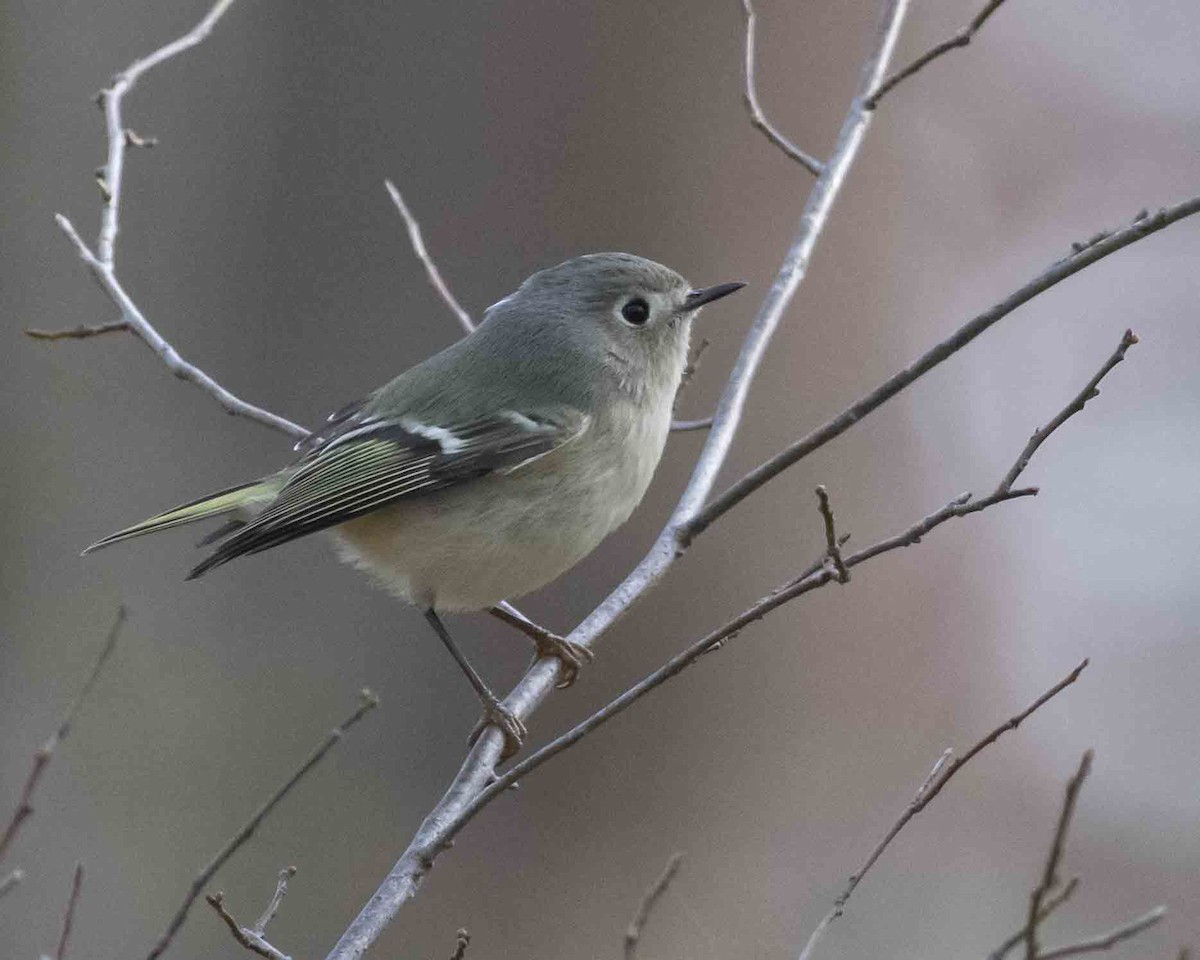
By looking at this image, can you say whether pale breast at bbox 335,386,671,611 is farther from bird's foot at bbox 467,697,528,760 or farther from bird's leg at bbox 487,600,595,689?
bird's foot at bbox 467,697,528,760

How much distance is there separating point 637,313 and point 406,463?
48cm

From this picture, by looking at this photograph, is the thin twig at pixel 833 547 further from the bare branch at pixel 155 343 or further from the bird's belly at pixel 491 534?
the bare branch at pixel 155 343

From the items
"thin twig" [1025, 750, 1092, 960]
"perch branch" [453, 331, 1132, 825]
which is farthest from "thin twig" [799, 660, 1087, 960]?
"thin twig" [1025, 750, 1092, 960]

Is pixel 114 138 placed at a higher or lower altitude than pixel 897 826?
higher

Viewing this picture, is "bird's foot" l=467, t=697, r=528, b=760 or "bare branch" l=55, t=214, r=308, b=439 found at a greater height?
"bare branch" l=55, t=214, r=308, b=439

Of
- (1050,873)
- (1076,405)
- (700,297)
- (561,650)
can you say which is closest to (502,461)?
(561,650)

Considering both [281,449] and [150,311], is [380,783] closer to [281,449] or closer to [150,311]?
[281,449]

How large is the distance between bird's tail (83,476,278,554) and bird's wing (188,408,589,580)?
0.18ft

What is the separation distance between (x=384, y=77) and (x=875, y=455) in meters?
1.85

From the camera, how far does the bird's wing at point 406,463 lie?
7.00 feet

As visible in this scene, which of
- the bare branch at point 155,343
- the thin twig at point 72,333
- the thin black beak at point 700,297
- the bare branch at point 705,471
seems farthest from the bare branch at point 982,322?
the thin twig at point 72,333

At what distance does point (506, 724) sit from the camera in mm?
2074

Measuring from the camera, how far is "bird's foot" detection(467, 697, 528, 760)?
2.07 meters

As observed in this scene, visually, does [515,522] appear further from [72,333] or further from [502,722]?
[72,333]
